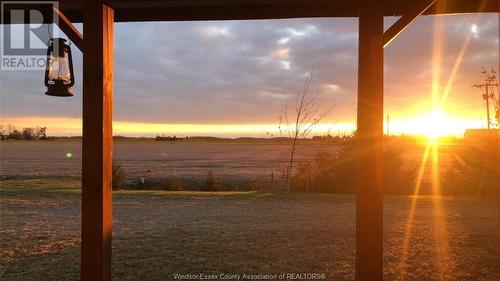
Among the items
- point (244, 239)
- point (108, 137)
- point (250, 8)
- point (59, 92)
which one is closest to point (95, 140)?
point (108, 137)

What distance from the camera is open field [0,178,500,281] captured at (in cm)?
544

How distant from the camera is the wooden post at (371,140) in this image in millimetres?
2793

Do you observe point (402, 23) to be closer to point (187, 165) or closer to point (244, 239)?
point (244, 239)

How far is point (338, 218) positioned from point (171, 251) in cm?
478

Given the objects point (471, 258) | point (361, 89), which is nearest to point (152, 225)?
point (471, 258)

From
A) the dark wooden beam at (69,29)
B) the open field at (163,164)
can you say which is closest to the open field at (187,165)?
the open field at (163,164)

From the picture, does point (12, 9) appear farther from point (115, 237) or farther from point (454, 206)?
point (454, 206)

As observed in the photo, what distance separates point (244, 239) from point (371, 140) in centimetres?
479

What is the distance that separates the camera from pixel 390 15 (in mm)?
3262

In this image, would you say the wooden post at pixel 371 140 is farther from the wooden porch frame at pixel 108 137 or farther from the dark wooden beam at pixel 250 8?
the dark wooden beam at pixel 250 8

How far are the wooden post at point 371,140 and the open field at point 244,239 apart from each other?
8.03 ft

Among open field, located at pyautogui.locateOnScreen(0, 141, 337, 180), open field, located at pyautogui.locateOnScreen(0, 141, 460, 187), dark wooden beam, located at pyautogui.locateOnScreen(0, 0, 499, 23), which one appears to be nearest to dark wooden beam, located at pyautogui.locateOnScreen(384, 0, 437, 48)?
dark wooden beam, located at pyautogui.locateOnScreen(0, 0, 499, 23)

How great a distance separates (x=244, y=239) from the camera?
719 centimetres

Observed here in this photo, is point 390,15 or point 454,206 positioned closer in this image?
point 390,15
